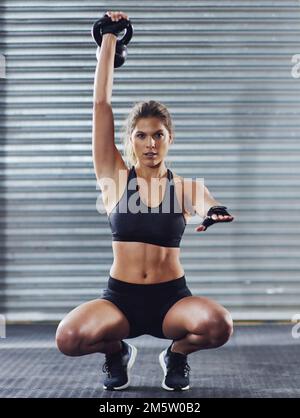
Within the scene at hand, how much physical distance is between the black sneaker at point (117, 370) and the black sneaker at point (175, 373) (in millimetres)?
198

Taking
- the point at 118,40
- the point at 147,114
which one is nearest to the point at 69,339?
the point at 147,114

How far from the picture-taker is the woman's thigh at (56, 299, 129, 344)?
360 centimetres

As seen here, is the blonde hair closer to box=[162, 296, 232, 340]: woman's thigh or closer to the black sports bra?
the black sports bra

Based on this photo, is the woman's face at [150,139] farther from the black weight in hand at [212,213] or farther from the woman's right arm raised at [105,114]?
the black weight in hand at [212,213]

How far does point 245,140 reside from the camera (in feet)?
19.9

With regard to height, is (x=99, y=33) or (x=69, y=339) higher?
(x=99, y=33)

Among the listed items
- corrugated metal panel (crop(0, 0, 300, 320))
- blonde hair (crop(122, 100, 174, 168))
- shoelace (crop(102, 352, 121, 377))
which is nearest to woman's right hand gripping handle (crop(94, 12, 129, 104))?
blonde hair (crop(122, 100, 174, 168))

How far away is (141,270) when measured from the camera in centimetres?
372

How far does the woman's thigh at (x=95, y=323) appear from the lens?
3.60m

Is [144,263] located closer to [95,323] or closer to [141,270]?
[141,270]

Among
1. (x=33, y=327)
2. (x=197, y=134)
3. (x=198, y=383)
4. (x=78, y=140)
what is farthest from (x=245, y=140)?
(x=198, y=383)

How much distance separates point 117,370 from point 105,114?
1.29 m

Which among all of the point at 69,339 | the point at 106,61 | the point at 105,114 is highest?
the point at 106,61

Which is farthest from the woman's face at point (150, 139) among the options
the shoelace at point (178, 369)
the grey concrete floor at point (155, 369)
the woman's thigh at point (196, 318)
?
the grey concrete floor at point (155, 369)
